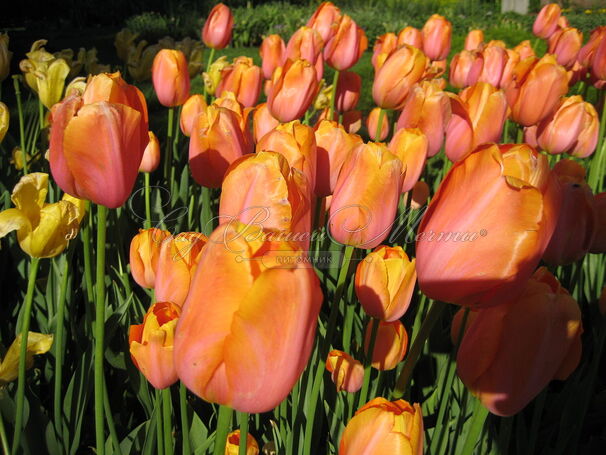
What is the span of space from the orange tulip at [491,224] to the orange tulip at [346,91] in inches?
64.8

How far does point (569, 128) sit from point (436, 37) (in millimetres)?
956

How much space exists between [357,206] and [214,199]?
1.28 meters

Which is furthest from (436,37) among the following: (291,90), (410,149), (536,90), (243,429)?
(243,429)

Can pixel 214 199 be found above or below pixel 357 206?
below

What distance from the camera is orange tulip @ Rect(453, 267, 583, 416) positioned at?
2.56ft

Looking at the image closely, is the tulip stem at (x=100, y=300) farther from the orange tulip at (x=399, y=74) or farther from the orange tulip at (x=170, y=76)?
the orange tulip at (x=399, y=74)

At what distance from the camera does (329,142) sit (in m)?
1.23

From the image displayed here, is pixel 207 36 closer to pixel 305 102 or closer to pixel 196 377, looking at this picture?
pixel 305 102

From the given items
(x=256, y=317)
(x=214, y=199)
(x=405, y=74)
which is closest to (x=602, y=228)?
(x=405, y=74)

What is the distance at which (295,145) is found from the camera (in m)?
1.01

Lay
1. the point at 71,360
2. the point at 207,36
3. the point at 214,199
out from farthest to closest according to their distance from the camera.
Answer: the point at 207,36
the point at 214,199
the point at 71,360

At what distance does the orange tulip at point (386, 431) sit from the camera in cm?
76

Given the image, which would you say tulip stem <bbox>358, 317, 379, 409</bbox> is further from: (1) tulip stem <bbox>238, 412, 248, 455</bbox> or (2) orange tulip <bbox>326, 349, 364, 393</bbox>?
(1) tulip stem <bbox>238, 412, 248, 455</bbox>

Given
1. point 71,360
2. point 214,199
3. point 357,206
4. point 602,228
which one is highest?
point 357,206
